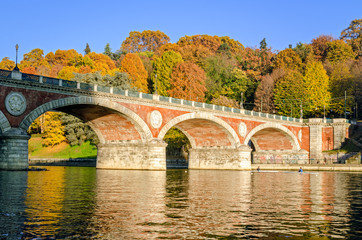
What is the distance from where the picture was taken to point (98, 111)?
1902 inches

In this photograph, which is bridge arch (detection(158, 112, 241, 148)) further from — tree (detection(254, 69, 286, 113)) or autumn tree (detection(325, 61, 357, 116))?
autumn tree (detection(325, 61, 357, 116))

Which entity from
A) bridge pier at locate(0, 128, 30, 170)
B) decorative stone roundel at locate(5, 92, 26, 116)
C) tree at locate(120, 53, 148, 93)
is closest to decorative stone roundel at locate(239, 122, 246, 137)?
decorative stone roundel at locate(5, 92, 26, 116)

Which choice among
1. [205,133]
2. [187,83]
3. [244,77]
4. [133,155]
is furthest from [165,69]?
[133,155]

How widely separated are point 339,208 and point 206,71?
82725mm

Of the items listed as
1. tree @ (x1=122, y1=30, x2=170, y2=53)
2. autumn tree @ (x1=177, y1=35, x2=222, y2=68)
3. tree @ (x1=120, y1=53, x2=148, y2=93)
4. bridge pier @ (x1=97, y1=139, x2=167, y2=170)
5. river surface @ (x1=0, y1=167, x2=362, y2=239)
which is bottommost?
river surface @ (x1=0, y1=167, x2=362, y2=239)

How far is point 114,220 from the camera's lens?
1454 centimetres

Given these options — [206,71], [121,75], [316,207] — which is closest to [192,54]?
[206,71]

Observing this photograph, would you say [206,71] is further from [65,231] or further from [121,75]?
[65,231]

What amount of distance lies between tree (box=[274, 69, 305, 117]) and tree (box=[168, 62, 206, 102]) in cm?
1466

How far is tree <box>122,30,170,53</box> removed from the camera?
15025cm

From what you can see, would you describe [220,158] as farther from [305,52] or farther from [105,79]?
[305,52]

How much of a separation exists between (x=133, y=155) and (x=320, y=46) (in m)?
65.0

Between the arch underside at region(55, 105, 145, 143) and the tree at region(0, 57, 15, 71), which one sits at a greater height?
the tree at region(0, 57, 15, 71)

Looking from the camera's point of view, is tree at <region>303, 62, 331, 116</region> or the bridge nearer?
the bridge
